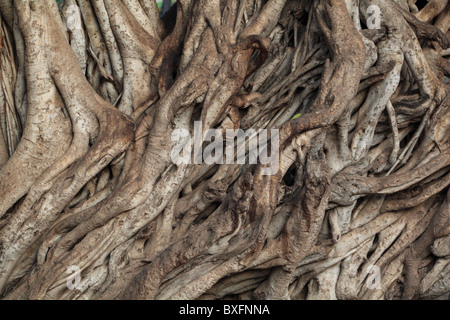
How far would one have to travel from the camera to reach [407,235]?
3.62 meters

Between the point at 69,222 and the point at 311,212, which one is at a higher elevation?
the point at 69,222

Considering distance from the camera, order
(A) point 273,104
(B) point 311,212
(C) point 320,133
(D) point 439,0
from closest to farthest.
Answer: (B) point 311,212
(C) point 320,133
(A) point 273,104
(D) point 439,0

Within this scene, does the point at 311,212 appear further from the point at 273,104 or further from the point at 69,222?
the point at 69,222

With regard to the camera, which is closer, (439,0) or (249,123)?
(249,123)

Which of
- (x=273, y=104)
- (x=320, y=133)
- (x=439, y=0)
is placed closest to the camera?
(x=320, y=133)

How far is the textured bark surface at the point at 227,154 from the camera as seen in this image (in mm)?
3139

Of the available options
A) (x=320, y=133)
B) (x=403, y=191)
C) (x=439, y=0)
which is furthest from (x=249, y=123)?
(x=439, y=0)

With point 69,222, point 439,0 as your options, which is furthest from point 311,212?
point 439,0

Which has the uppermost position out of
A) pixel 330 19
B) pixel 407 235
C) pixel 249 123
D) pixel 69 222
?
pixel 330 19

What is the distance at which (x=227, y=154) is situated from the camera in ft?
11.2

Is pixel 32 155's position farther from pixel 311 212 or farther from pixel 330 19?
pixel 330 19

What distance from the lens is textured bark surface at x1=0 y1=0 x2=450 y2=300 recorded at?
3.14m

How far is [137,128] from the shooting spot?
3381 millimetres

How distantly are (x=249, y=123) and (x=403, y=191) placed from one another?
1027 millimetres
